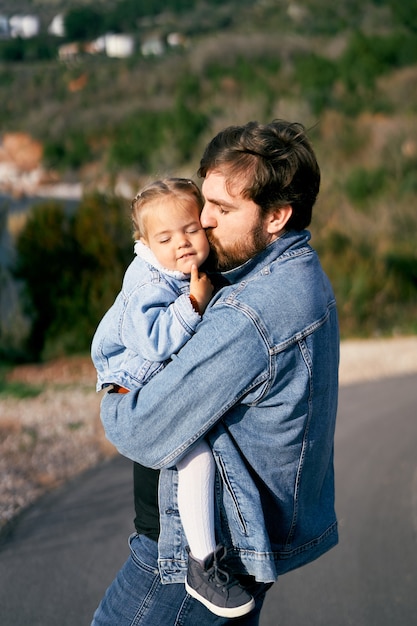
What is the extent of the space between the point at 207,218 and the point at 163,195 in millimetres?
215

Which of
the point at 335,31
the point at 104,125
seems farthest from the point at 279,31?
the point at 104,125

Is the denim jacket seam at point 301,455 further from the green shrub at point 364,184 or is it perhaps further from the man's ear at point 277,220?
the green shrub at point 364,184

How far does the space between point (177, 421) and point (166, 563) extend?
0.44 metres

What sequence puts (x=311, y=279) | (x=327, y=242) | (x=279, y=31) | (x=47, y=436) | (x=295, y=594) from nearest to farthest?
(x=311, y=279) < (x=295, y=594) < (x=47, y=436) < (x=327, y=242) < (x=279, y=31)

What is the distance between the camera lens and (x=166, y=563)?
2.13 m

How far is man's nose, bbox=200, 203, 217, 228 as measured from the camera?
2139 mm

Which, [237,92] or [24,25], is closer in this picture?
[24,25]

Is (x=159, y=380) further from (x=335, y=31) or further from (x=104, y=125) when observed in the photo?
(x=335, y=31)

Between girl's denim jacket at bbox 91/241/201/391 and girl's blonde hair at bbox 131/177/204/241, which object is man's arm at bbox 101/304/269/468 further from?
girl's blonde hair at bbox 131/177/204/241

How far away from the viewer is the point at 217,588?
2.04m

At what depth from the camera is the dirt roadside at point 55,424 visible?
540 cm

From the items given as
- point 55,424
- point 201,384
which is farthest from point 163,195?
point 55,424

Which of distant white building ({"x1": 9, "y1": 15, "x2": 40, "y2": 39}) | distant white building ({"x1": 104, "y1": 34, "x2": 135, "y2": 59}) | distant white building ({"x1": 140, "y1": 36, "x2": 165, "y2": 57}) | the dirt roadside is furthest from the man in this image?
distant white building ({"x1": 140, "y1": 36, "x2": 165, "y2": 57})

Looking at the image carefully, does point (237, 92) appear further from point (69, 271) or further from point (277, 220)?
point (277, 220)
